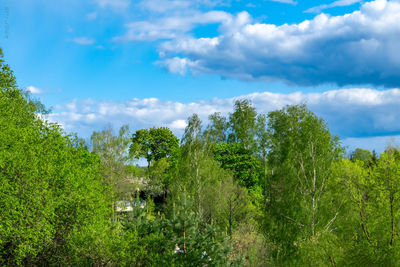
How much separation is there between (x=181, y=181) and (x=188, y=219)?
23.6 meters

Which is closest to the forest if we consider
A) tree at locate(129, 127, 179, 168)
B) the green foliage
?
the green foliage

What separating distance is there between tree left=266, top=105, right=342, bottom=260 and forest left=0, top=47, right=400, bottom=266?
3.6 inches

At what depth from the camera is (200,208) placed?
4178 centimetres

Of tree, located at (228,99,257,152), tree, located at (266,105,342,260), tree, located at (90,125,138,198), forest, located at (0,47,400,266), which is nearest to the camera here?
forest, located at (0,47,400,266)

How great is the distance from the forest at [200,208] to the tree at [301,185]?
3.6 inches

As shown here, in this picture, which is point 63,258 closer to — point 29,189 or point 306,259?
point 29,189

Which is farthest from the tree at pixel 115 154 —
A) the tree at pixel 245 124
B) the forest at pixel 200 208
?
the tree at pixel 245 124

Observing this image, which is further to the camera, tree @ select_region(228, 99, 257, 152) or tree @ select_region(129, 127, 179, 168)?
tree @ select_region(129, 127, 179, 168)

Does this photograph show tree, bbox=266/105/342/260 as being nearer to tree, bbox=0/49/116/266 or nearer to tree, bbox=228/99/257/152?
tree, bbox=0/49/116/266

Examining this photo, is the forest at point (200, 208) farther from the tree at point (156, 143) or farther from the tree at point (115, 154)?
the tree at point (156, 143)

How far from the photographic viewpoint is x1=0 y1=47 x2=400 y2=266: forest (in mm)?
22109

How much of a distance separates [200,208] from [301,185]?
A: 10.8 metres

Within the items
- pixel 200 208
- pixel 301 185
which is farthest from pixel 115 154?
pixel 301 185

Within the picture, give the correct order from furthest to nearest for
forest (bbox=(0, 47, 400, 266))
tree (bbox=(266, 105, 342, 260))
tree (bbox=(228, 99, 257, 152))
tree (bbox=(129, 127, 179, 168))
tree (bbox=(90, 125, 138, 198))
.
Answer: tree (bbox=(129, 127, 179, 168)) → tree (bbox=(228, 99, 257, 152)) → tree (bbox=(90, 125, 138, 198)) → tree (bbox=(266, 105, 342, 260)) → forest (bbox=(0, 47, 400, 266))
